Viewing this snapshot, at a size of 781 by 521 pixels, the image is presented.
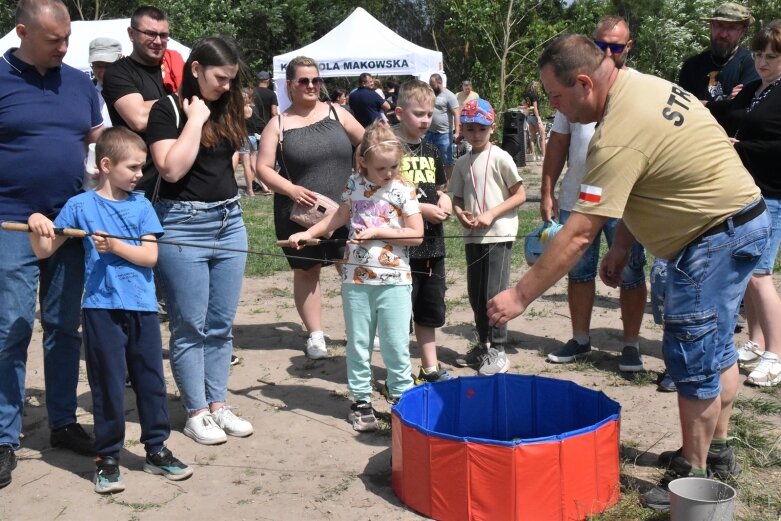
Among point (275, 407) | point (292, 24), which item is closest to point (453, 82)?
point (292, 24)

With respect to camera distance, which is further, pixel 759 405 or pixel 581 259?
pixel 581 259

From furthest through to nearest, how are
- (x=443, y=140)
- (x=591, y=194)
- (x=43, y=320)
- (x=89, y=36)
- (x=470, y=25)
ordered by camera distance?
(x=470, y=25), (x=443, y=140), (x=89, y=36), (x=43, y=320), (x=591, y=194)

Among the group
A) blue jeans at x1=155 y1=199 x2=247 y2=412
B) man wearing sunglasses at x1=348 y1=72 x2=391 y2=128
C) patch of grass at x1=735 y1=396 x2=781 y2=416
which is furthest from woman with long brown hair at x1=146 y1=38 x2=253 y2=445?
man wearing sunglasses at x1=348 y1=72 x2=391 y2=128

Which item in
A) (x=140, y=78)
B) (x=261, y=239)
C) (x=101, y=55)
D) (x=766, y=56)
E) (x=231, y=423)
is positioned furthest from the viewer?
(x=261, y=239)

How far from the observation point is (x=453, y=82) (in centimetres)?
3553

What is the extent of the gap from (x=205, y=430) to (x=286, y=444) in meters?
0.43

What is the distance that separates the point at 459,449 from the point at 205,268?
5.57ft

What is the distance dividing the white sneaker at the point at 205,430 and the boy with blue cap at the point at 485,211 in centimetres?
184

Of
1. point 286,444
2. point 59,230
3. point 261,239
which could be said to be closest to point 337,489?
point 286,444

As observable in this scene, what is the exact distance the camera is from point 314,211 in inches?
215

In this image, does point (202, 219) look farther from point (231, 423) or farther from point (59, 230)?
point (231, 423)

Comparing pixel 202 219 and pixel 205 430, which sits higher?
pixel 202 219

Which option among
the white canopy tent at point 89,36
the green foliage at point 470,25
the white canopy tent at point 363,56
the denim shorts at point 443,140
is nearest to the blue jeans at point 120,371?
the white canopy tent at point 89,36

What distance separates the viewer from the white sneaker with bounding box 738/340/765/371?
5617mm
